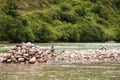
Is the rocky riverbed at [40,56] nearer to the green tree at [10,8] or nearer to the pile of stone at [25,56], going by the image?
the pile of stone at [25,56]

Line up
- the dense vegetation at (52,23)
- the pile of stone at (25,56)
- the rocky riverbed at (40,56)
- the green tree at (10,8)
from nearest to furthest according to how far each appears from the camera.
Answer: the pile of stone at (25,56), the rocky riverbed at (40,56), the dense vegetation at (52,23), the green tree at (10,8)

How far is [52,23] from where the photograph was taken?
167000 mm

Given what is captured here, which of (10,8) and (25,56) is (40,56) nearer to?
(25,56)

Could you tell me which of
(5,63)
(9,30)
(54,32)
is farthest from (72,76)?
(54,32)

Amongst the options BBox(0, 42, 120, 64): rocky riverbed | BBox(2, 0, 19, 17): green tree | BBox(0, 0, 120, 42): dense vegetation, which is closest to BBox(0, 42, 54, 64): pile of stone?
BBox(0, 42, 120, 64): rocky riverbed

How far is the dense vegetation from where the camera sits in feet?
418

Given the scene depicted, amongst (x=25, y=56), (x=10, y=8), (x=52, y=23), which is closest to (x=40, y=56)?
(x=25, y=56)

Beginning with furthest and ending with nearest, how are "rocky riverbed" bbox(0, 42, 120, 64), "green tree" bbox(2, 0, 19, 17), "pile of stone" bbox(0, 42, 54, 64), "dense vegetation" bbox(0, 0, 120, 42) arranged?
1. "green tree" bbox(2, 0, 19, 17)
2. "dense vegetation" bbox(0, 0, 120, 42)
3. "rocky riverbed" bbox(0, 42, 120, 64)
4. "pile of stone" bbox(0, 42, 54, 64)

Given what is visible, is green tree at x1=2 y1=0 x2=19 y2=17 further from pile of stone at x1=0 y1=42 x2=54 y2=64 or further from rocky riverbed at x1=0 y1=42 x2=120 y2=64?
pile of stone at x1=0 y1=42 x2=54 y2=64

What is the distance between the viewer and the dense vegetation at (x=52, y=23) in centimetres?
12736

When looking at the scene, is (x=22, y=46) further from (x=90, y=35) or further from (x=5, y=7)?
(x=90, y=35)

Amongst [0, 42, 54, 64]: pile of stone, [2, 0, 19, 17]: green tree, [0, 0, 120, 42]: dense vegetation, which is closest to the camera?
[0, 42, 54, 64]: pile of stone

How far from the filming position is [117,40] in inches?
6855

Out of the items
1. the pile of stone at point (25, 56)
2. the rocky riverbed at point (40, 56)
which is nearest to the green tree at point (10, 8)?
the rocky riverbed at point (40, 56)
